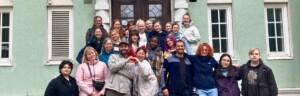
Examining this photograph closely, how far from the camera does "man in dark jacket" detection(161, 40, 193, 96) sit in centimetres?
834

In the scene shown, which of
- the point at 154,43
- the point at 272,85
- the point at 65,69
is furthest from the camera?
the point at 154,43

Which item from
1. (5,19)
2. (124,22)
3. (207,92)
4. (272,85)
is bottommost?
(207,92)

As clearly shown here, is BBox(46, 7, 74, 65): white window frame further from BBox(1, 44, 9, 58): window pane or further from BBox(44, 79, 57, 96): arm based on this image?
BBox(44, 79, 57, 96): arm

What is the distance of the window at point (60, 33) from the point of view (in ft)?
41.9

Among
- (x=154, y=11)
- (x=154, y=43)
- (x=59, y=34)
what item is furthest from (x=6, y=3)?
(x=154, y=43)

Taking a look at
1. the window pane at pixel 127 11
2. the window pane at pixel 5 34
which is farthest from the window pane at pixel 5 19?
the window pane at pixel 127 11

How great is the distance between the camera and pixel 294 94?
41.5ft

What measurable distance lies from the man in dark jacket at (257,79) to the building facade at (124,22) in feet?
14.7

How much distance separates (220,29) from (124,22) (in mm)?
2628

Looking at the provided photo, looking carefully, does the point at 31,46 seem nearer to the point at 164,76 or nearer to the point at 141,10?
the point at 141,10

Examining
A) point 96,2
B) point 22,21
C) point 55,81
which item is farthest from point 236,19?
point 55,81

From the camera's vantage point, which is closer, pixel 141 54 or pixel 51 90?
pixel 51 90

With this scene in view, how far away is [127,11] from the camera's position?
1311 centimetres

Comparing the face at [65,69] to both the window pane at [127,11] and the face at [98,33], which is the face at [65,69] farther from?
the window pane at [127,11]
